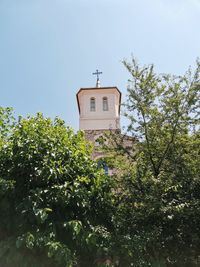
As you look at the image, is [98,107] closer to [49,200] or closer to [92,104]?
[92,104]

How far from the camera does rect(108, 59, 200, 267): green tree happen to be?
6.67 meters

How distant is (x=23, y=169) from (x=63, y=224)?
1.54 meters

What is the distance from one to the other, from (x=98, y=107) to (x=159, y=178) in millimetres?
17952

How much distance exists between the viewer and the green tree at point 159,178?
6672 millimetres

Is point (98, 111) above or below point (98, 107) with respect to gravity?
below

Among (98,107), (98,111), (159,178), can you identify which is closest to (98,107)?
(98,107)

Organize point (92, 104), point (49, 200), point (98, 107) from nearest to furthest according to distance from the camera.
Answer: point (49, 200) < point (98, 107) < point (92, 104)

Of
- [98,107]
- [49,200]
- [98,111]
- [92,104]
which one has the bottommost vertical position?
[49,200]

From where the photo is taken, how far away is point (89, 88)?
25.9m

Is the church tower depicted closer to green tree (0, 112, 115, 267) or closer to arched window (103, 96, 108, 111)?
arched window (103, 96, 108, 111)

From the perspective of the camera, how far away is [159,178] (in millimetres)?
7422

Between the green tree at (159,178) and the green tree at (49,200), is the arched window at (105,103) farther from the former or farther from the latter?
the green tree at (49,200)

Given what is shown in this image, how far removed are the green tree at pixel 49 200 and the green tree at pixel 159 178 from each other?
619 mm

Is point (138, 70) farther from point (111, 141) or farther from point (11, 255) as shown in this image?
point (11, 255)
